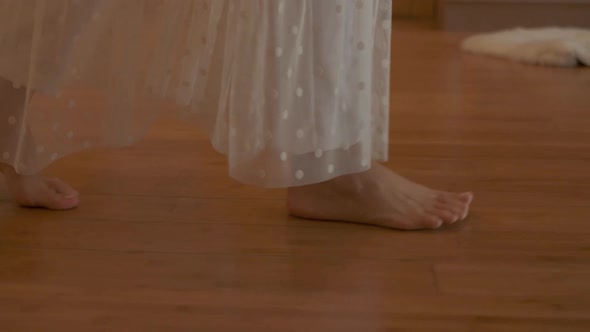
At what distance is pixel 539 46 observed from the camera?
8.41ft

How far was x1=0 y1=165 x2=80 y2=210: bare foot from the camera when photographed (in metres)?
1.18

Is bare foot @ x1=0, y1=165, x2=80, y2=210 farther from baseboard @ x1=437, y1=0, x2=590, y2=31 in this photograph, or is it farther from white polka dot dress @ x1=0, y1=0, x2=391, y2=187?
baseboard @ x1=437, y1=0, x2=590, y2=31

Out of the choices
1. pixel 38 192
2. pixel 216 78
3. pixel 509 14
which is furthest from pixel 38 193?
pixel 509 14

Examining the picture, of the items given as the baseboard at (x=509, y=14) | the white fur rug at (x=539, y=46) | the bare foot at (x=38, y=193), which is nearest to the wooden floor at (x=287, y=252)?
the bare foot at (x=38, y=193)

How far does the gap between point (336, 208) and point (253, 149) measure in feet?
0.60

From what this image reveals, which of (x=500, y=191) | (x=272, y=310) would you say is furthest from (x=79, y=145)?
(x=500, y=191)

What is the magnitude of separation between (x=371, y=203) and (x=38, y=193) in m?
0.47

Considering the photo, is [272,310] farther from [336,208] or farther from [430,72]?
[430,72]

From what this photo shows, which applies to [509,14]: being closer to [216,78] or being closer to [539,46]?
[539,46]

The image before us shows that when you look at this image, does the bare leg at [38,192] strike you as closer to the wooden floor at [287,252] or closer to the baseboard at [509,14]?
the wooden floor at [287,252]

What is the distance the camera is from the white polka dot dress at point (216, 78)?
3.28 feet

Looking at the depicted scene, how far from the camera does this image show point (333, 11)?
100cm

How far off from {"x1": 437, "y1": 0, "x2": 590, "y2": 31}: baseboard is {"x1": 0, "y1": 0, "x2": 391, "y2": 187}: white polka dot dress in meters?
2.30

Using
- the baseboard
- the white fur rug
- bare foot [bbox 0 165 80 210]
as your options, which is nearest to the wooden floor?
bare foot [bbox 0 165 80 210]
